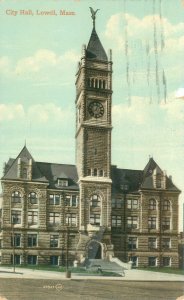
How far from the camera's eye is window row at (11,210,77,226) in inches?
383

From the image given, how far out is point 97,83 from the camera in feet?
32.4

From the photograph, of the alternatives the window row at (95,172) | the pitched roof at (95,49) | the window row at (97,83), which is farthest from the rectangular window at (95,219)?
the pitched roof at (95,49)

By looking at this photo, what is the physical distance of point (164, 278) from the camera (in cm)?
923

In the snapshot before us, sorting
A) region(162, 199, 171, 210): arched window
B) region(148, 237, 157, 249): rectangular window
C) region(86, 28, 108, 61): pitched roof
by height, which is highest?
region(86, 28, 108, 61): pitched roof

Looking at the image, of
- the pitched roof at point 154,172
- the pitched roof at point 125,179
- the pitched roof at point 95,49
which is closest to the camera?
the pitched roof at point 95,49

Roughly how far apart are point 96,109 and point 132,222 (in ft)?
6.75

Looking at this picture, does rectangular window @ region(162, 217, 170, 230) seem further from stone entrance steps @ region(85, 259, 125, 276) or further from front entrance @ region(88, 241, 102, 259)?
front entrance @ region(88, 241, 102, 259)

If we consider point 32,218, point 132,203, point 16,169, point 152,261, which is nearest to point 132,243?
point 152,261

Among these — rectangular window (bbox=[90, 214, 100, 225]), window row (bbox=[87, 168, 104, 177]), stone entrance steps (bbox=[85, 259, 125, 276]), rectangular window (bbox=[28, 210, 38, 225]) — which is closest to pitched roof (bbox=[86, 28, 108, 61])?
window row (bbox=[87, 168, 104, 177])

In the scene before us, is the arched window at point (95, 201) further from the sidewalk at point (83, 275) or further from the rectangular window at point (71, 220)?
the sidewalk at point (83, 275)

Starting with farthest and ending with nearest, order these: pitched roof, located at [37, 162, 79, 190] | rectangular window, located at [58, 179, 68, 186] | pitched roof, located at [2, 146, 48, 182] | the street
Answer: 1. rectangular window, located at [58, 179, 68, 186]
2. pitched roof, located at [37, 162, 79, 190]
3. pitched roof, located at [2, 146, 48, 182]
4. the street

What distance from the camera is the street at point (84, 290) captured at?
8308 mm

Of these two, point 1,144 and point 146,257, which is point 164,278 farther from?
point 1,144

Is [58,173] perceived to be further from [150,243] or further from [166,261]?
[166,261]
